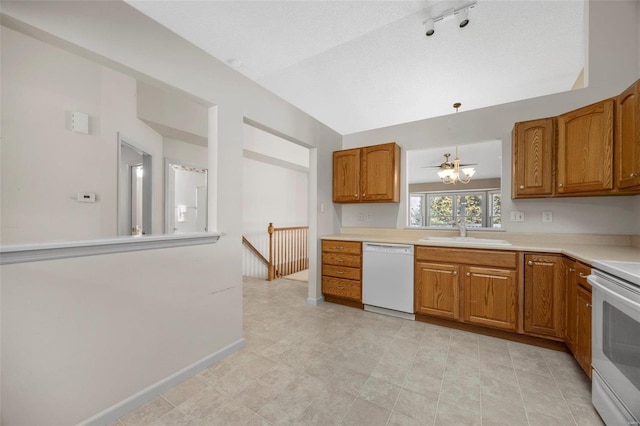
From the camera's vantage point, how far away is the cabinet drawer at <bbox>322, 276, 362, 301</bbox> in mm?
3137

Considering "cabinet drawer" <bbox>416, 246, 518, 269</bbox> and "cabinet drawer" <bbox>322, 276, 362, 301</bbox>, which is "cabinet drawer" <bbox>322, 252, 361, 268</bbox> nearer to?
"cabinet drawer" <bbox>322, 276, 362, 301</bbox>

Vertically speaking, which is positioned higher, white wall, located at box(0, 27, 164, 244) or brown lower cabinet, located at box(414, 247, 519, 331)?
white wall, located at box(0, 27, 164, 244)

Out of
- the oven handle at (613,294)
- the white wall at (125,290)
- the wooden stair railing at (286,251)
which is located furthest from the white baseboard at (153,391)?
the wooden stair railing at (286,251)

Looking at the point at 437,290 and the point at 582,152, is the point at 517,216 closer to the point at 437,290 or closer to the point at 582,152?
the point at 582,152

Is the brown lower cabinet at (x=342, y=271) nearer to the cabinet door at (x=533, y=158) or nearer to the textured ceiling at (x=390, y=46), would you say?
the cabinet door at (x=533, y=158)

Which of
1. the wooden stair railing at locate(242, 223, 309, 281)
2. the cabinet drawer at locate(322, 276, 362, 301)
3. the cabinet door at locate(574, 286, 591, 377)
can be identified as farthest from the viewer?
the wooden stair railing at locate(242, 223, 309, 281)

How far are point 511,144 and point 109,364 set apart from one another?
13.1 ft

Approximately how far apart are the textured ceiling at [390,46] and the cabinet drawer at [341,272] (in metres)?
2.47

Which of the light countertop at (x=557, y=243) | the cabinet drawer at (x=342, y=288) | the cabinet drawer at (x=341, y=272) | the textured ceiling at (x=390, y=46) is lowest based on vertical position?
the cabinet drawer at (x=342, y=288)

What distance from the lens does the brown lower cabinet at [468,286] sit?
2.29m

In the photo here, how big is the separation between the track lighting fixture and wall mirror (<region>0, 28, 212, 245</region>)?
6.68ft

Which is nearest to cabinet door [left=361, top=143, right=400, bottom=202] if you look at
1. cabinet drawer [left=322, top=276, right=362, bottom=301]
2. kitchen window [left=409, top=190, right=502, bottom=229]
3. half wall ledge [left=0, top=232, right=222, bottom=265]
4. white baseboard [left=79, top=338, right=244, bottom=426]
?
cabinet drawer [left=322, top=276, right=362, bottom=301]

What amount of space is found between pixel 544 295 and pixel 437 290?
2.81ft

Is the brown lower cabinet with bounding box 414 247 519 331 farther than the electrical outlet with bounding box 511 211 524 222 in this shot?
No
